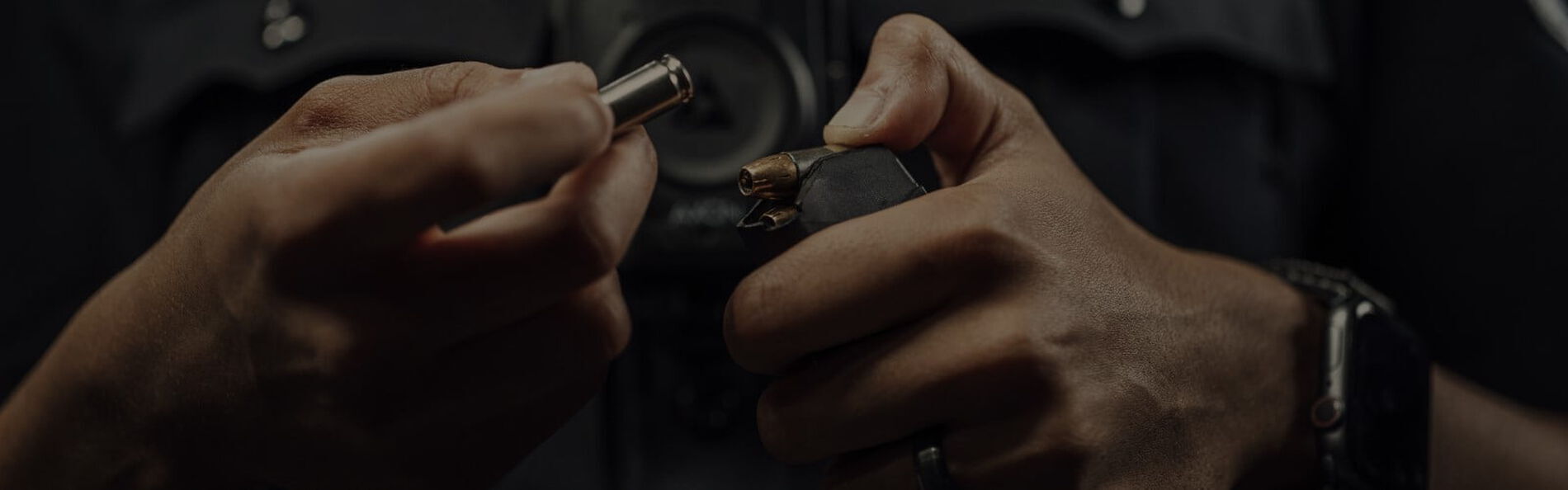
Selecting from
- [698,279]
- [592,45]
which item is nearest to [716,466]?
[698,279]

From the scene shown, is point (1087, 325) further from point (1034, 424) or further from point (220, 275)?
point (220, 275)

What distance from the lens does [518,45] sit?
469mm

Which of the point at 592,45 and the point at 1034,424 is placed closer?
the point at 1034,424

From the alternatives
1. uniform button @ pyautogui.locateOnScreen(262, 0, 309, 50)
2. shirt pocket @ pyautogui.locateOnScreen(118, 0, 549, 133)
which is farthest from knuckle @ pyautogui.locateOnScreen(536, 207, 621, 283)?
uniform button @ pyautogui.locateOnScreen(262, 0, 309, 50)

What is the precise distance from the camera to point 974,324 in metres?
0.32

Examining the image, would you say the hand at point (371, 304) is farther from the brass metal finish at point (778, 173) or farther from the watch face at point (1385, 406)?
the watch face at point (1385, 406)

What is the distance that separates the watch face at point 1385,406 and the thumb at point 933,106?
0.51 feet

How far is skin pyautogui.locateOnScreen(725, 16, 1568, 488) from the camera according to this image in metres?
0.30

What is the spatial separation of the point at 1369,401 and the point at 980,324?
0.66 feet

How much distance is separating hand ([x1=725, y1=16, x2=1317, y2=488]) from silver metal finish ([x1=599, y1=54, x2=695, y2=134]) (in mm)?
59

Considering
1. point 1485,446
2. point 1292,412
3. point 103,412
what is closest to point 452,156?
point 103,412

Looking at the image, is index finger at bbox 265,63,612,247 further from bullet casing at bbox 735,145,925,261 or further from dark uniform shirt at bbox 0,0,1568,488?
dark uniform shirt at bbox 0,0,1568,488

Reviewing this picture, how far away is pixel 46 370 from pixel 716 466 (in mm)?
267

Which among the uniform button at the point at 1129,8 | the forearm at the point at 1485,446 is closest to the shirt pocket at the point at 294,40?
the uniform button at the point at 1129,8
